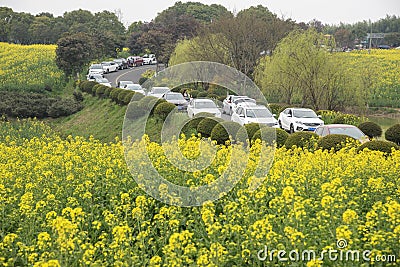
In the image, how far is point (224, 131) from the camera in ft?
63.0

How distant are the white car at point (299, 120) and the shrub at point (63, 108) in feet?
52.7

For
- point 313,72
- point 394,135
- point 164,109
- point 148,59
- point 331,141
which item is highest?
point 148,59

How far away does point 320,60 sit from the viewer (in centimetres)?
2938

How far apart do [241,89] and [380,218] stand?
32.3m

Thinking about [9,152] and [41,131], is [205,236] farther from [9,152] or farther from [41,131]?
[41,131]

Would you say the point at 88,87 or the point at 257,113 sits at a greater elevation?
the point at 88,87

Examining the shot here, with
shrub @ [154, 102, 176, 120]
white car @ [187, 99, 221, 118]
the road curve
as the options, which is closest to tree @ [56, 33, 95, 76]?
the road curve

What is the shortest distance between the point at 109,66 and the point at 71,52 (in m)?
15.2

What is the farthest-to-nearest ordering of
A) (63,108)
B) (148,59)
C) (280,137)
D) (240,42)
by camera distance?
(148,59)
(240,42)
(63,108)
(280,137)

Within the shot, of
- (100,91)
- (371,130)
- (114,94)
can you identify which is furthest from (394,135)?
(100,91)

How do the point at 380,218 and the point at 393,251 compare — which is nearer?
the point at 393,251

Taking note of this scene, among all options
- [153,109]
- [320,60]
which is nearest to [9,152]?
[153,109]

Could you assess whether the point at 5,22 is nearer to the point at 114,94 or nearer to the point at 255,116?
the point at 114,94

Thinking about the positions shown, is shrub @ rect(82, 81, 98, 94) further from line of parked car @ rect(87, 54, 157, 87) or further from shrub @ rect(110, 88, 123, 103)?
line of parked car @ rect(87, 54, 157, 87)
